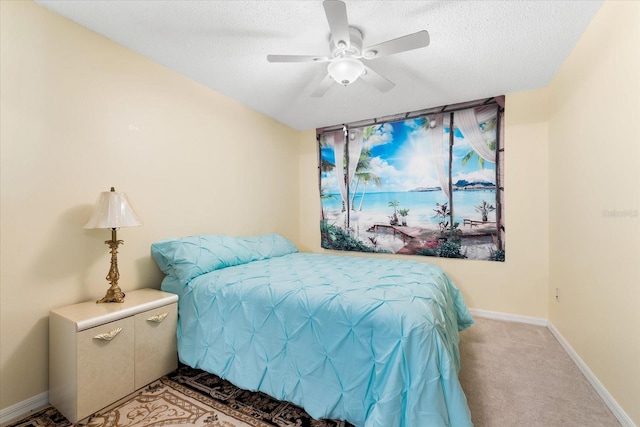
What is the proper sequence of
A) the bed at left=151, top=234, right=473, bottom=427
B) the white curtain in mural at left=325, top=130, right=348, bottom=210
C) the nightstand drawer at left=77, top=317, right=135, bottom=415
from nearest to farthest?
1. the bed at left=151, top=234, right=473, bottom=427
2. the nightstand drawer at left=77, top=317, right=135, bottom=415
3. the white curtain in mural at left=325, top=130, right=348, bottom=210

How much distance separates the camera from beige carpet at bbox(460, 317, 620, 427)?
5.24ft

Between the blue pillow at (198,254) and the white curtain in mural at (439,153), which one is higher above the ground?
the white curtain in mural at (439,153)

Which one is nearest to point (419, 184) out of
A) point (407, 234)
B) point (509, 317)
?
point (407, 234)

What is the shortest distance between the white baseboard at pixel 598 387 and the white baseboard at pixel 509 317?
0.38m

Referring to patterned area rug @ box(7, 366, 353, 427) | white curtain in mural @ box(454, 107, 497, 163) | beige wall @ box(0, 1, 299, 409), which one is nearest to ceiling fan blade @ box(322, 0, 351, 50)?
beige wall @ box(0, 1, 299, 409)

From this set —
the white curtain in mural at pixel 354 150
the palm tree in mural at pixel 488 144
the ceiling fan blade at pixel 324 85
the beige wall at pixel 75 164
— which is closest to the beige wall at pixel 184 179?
the beige wall at pixel 75 164

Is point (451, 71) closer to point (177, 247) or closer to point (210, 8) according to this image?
point (210, 8)

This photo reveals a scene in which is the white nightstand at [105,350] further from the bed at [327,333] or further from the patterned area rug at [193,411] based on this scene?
the bed at [327,333]

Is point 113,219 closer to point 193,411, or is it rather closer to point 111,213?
point 111,213

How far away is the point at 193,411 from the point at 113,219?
4.29 ft

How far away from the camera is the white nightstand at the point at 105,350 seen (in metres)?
1.57

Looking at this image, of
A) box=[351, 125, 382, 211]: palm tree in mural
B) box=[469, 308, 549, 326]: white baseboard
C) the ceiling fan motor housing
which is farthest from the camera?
box=[351, 125, 382, 211]: palm tree in mural

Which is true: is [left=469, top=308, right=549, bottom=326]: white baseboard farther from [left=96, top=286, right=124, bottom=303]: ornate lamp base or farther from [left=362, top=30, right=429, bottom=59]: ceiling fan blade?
[left=96, top=286, right=124, bottom=303]: ornate lamp base

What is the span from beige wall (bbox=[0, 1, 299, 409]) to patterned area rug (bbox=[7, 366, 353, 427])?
1.62 feet
